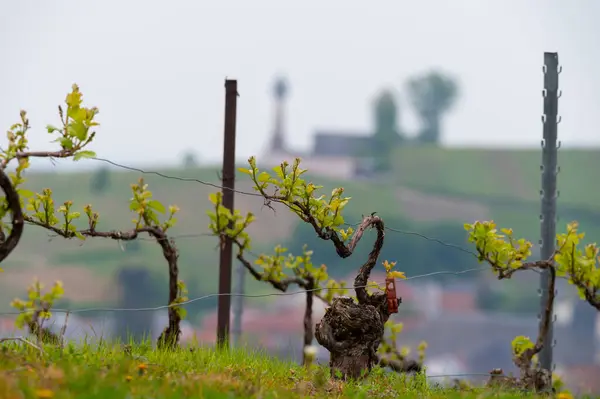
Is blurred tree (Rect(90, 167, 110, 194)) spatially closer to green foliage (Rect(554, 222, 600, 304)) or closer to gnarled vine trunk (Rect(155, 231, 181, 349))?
gnarled vine trunk (Rect(155, 231, 181, 349))

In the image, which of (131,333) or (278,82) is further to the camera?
(278,82)

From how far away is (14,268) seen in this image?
12938cm

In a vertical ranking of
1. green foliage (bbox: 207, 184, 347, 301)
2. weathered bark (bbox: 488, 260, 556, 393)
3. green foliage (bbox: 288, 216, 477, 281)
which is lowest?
green foliage (bbox: 288, 216, 477, 281)

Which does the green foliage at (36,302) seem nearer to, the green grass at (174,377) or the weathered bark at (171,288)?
the weathered bark at (171,288)

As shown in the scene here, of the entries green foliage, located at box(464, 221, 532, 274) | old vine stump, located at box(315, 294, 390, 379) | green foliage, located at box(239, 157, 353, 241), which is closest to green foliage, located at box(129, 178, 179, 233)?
green foliage, located at box(239, 157, 353, 241)

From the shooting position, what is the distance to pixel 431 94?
184 meters

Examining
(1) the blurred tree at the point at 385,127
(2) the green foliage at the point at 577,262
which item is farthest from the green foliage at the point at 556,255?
(1) the blurred tree at the point at 385,127

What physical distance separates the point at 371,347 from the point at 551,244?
126 inches

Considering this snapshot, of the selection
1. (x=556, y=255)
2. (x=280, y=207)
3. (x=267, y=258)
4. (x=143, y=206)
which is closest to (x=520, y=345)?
(x=556, y=255)

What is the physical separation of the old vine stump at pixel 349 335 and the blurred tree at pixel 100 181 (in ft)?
432

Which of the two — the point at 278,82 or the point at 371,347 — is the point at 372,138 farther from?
the point at 371,347

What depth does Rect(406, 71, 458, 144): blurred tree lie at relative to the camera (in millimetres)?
184000

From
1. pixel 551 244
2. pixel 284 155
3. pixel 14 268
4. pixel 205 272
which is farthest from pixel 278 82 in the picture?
pixel 551 244

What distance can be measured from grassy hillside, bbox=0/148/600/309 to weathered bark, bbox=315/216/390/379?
107896 millimetres
